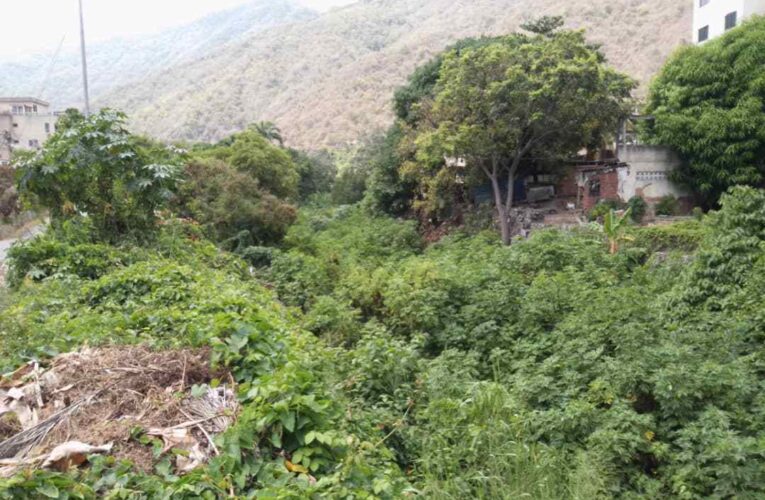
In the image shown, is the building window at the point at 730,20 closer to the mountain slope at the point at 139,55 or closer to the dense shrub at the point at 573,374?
the dense shrub at the point at 573,374

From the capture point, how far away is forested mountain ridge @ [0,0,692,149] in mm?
52812

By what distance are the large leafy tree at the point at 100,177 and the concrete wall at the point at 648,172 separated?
A: 14062mm

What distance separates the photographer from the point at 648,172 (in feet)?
61.7

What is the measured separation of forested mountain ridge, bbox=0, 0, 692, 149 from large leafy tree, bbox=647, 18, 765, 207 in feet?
87.1

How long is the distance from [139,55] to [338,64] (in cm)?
7791

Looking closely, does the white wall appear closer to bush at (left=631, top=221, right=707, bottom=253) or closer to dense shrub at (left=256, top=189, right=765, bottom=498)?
bush at (left=631, top=221, right=707, bottom=253)

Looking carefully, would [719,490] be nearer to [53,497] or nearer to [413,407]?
[413,407]

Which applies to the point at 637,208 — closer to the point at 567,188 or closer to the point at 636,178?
the point at 636,178

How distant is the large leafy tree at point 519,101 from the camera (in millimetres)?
15242

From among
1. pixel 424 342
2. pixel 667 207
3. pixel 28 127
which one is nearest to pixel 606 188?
pixel 667 207

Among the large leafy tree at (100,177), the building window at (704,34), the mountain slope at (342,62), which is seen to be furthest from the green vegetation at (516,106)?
the mountain slope at (342,62)

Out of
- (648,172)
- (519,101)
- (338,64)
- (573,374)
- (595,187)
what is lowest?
(573,374)

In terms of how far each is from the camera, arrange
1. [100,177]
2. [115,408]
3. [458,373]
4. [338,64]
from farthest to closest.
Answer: [338,64]
[100,177]
[458,373]
[115,408]

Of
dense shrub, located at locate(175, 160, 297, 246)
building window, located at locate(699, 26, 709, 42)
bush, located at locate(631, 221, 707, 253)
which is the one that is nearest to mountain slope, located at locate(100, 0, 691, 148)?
building window, located at locate(699, 26, 709, 42)
